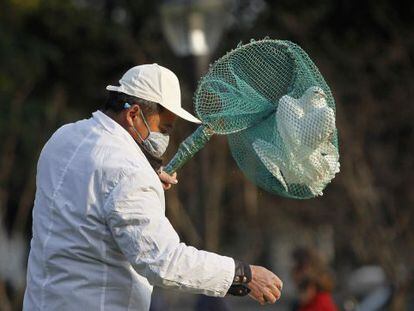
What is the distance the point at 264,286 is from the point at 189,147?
38.4 inches

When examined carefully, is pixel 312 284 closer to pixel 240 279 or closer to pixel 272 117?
pixel 272 117

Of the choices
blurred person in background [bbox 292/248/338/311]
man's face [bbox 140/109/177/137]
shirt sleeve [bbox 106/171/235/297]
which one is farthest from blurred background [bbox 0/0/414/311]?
shirt sleeve [bbox 106/171/235/297]

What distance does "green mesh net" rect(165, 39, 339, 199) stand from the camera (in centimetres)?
524

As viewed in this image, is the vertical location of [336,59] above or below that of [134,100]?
below

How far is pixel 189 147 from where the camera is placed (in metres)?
5.48

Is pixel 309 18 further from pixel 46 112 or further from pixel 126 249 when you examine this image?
pixel 126 249

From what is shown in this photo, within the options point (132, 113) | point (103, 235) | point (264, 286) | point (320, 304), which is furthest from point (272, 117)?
point (320, 304)

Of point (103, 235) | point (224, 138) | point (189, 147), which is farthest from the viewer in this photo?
point (224, 138)

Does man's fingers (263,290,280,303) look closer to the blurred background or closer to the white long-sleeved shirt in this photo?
the white long-sleeved shirt

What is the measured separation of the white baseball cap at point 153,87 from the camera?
16.3ft

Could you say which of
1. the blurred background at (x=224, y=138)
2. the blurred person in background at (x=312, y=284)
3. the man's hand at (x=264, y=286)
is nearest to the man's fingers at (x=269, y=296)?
the man's hand at (x=264, y=286)

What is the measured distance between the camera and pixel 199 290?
4.68 meters

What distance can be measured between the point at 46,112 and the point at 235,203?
3.93 metres

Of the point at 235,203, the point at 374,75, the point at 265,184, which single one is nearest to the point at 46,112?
the point at 235,203
